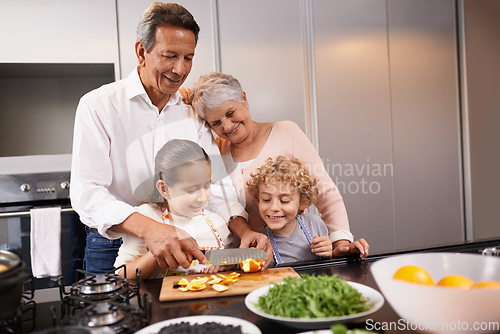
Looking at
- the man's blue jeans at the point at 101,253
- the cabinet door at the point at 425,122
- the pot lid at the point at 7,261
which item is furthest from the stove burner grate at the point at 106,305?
the cabinet door at the point at 425,122

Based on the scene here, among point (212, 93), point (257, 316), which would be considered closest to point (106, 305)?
point (257, 316)

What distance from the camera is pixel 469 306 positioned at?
0.55 meters

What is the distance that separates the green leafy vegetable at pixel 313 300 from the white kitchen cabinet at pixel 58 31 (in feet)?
5.88

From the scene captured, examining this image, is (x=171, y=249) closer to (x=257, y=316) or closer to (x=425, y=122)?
(x=257, y=316)

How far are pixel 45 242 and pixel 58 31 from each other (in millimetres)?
1010

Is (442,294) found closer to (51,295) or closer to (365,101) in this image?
(51,295)

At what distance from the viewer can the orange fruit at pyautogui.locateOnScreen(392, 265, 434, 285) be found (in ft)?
2.03

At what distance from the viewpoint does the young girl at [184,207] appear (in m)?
1.33

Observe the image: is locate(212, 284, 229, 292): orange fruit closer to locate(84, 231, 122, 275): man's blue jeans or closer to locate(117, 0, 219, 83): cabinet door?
locate(84, 231, 122, 275): man's blue jeans

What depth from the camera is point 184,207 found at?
1417 mm

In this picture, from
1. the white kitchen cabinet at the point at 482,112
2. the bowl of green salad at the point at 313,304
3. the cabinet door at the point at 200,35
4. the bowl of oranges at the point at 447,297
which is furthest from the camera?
the white kitchen cabinet at the point at 482,112

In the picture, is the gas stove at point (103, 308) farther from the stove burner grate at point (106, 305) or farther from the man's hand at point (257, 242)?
the man's hand at point (257, 242)

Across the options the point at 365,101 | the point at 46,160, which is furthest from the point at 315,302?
the point at 365,101

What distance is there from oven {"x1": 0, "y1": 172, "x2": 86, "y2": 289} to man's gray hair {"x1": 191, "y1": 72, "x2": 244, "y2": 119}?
85cm
